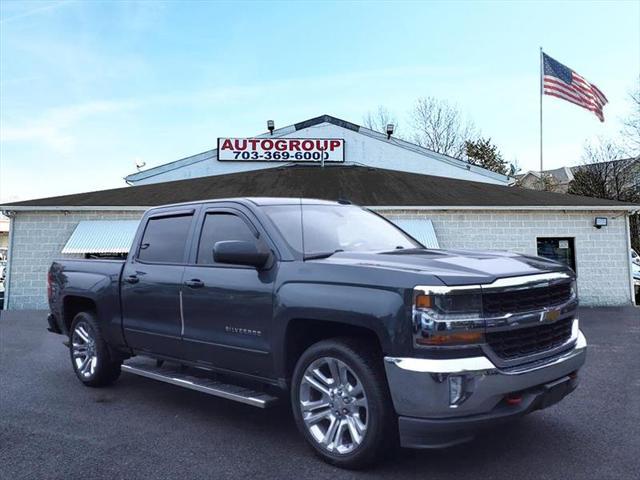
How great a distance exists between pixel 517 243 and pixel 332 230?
12160mm

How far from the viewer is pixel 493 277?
340cm

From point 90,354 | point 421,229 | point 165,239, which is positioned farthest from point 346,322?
point 421,229

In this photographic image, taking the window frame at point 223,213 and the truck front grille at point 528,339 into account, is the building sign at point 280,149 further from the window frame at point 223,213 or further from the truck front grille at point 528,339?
the truck front grille at point 528,339

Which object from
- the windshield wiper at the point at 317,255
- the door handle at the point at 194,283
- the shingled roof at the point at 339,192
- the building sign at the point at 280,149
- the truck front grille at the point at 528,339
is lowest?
the truck front grille at the point at 528,339

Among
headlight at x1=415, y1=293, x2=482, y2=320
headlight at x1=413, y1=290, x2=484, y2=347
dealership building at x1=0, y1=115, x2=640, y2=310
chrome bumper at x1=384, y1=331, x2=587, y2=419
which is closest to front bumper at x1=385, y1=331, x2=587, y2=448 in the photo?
chrome bumper at x1=384, y1=331, x2=587, y2=419

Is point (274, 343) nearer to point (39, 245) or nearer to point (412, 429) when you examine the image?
point (412, 429)

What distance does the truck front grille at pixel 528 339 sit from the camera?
3414 millimetres

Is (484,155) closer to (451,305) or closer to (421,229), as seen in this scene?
(421,229)

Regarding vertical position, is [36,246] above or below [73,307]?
above

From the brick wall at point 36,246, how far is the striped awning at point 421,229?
24.9 feet

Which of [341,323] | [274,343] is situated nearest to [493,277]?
[341,323]

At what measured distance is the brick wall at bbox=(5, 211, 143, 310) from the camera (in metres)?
15.5

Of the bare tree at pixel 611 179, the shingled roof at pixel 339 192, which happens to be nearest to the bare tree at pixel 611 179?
the bare tree at pixel 611 179

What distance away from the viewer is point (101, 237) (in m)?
15.0
